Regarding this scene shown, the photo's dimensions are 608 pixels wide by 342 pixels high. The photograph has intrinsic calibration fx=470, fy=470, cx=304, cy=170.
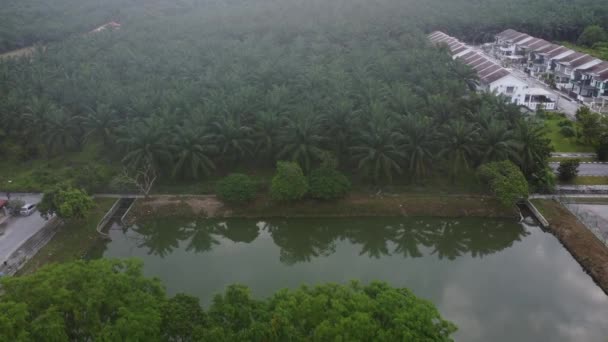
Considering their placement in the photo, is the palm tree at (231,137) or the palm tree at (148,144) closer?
the palm tree at (148,144)

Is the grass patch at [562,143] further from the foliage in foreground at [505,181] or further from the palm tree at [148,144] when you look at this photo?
the palm tree at [148,144]

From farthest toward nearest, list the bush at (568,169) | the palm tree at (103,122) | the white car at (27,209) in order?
the palm tree at (103,122)
the bush at (568,169)
the white car at (27,209)

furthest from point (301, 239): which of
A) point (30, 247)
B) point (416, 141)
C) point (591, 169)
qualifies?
point (591, 169)

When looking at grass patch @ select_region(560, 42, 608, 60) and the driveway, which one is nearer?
the driveway

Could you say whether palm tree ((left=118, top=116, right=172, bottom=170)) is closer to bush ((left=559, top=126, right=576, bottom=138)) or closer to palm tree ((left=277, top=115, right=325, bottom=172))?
palm tree ((left=277, top=115, right=325, bottom=172))

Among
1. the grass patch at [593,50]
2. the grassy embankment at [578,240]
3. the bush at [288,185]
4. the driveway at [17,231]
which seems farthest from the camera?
the grass patch at [593,50]

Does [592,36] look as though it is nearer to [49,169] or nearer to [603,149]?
[603,149]

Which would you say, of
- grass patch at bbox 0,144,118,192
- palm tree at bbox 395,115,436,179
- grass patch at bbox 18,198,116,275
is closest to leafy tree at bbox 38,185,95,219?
grass patch at bbox 18,198,116,275

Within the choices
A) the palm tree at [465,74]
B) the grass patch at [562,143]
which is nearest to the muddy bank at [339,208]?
the grass patch at [562,143]
